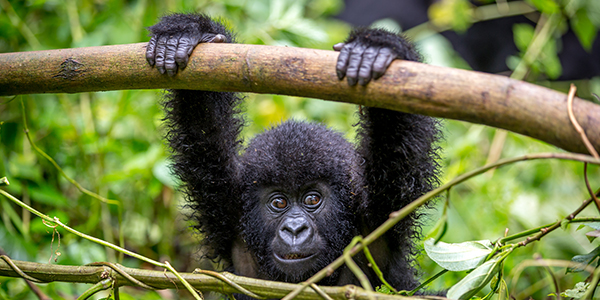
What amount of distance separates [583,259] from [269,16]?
13.1ft

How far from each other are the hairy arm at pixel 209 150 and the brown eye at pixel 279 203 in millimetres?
278

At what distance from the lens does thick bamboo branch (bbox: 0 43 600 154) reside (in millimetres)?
1444

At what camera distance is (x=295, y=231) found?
2.64 meters

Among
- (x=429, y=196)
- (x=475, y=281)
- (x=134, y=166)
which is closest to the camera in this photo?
(x=429, y=196)

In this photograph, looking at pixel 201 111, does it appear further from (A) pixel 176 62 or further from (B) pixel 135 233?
(B) pixel 135 233

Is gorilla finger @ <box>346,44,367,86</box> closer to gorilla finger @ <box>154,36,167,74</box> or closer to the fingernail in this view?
the fingernail

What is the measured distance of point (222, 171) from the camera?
9.47ft

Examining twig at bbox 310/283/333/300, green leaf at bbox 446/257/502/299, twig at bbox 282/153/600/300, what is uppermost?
twig at bbox 282/153/600/300

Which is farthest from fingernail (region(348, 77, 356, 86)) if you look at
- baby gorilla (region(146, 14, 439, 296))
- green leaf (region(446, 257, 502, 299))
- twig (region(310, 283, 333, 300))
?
green leaf (region(446, 257, 502, 299))

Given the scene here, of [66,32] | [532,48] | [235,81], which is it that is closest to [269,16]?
[66,32]

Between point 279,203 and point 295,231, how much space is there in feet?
0.87

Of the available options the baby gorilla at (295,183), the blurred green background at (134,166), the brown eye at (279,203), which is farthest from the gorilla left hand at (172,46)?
the blurred green background at (134,166)

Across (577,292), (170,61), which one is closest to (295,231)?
(170,61)

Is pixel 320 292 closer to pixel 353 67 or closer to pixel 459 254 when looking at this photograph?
pixel 459 254
